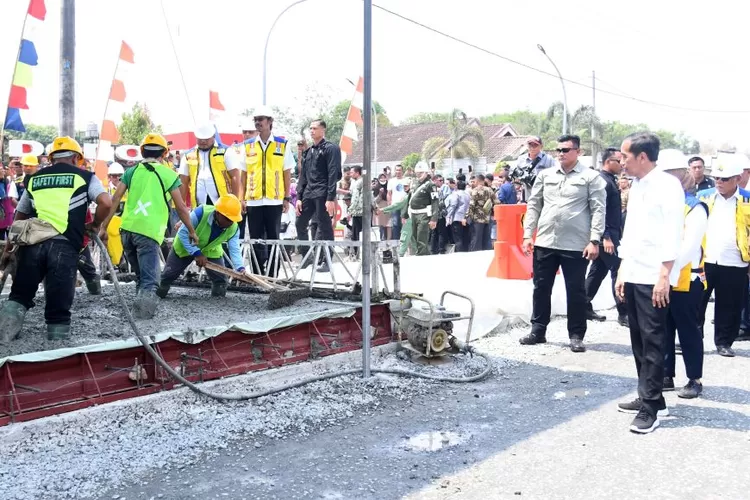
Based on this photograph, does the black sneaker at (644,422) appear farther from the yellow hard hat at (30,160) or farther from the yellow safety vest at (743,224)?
the yellow hard hat at (30,160)

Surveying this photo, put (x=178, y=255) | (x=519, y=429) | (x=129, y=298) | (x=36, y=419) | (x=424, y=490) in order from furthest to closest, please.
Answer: (x=129, y=298)
(x=178, y=255)
(x=519, y=429)
(x=36, y=419)
(x=424, y=490)

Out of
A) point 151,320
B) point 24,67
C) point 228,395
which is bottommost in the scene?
point 228,395

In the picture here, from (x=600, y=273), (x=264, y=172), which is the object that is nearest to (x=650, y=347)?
(x=600, y=273)

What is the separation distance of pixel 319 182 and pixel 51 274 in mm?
4116

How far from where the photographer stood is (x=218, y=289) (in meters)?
7.37

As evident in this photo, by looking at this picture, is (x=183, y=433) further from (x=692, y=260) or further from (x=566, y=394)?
(x=692, y=260)

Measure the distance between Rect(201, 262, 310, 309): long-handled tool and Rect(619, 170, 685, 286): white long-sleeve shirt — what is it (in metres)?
3.06

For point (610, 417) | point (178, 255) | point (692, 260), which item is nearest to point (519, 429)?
point (610, 417)

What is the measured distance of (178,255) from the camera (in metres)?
6.73

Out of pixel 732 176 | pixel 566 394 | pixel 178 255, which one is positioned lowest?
pixel 566 394

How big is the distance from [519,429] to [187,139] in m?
12.6

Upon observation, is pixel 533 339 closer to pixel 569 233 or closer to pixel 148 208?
pixel 569 233

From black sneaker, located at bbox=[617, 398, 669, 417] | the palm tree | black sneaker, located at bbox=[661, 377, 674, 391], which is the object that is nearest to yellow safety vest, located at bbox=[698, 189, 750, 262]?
black sneaker, located at bbox=[661, 377, 674, 391]

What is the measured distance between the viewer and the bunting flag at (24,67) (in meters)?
9.04
